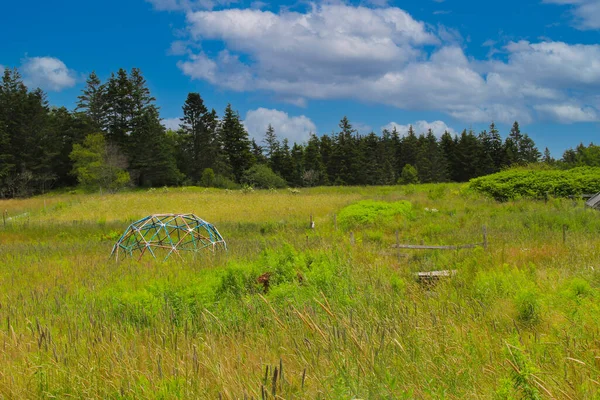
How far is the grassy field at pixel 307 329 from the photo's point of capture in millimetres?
2795

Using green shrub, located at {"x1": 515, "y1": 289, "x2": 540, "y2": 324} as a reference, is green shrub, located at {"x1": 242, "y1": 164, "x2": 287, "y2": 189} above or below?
above

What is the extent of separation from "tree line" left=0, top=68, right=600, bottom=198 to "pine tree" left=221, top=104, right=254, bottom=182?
157 mm

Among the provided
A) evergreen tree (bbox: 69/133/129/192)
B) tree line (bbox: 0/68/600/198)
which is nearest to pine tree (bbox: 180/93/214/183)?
tree line (bbox: 0/68/600/198)

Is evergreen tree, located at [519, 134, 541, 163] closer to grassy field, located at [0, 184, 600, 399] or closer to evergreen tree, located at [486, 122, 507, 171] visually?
evergreen tree, located at [486, 122, 507, 171]

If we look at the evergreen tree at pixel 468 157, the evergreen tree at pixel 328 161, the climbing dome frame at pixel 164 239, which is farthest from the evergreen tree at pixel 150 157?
the evergreen tree at pixel 468 157

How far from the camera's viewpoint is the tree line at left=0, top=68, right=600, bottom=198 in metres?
53.4

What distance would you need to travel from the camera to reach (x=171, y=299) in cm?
605

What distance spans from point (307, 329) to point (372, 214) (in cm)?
1752

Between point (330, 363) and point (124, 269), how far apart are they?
822 centimetres

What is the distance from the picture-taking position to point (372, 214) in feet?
69.0

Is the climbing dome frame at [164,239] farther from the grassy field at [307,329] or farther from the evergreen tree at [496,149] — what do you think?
the evergreen tree at [496,149]

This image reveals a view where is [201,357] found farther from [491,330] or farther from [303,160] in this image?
[303,160]

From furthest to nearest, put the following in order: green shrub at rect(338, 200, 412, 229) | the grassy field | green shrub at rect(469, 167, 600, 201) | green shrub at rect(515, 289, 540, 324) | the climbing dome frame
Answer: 1. green shrub at rect(469, 167, 600, 201)
2. green shrub at rect(338, 200, 412, 229)
3. the climbing dome frame
4. green shrub at rect(515, 289, 540, 324)
5. the grassy field

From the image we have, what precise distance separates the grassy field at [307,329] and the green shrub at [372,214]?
874 centimetres
